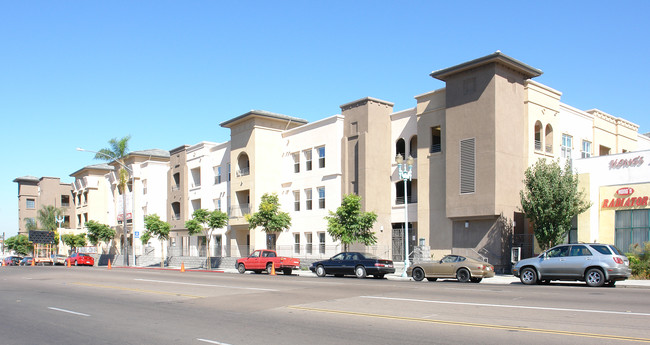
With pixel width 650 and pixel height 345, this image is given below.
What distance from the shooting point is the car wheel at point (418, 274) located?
2511 cm

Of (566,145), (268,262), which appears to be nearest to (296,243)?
(268,262)

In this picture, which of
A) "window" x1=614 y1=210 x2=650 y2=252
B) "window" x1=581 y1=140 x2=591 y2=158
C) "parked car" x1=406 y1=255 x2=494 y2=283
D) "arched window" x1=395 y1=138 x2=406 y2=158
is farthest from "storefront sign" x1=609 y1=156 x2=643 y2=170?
"arched window" x1=395 y1=138 x2=406 y2=158

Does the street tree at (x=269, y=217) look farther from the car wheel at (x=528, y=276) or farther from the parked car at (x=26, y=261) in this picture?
the parked car at (x=26, y=261)

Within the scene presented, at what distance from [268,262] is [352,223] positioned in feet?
17.5

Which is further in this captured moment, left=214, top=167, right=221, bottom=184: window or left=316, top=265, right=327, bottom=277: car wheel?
left=214, top=167, right=221, bottom=184: window

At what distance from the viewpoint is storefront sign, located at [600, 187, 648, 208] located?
1091 inches

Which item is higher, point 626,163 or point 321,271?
point 626,163

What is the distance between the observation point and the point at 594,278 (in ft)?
66.6

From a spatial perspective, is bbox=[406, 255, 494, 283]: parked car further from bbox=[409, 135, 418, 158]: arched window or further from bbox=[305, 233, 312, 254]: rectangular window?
bbox=[305, 233, 312, 254]: rectangular window

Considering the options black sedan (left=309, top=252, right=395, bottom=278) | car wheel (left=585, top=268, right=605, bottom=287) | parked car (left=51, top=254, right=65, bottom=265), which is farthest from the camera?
parked car (left=51, top=254, right=65, bottom=265)

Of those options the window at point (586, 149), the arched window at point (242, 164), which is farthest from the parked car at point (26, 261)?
the window at point (586, 149)

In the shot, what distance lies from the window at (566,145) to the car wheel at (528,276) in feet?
50.8

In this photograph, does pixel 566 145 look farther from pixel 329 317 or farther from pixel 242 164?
pixel 329 317

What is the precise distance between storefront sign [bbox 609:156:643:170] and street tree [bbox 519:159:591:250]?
2081 mm
